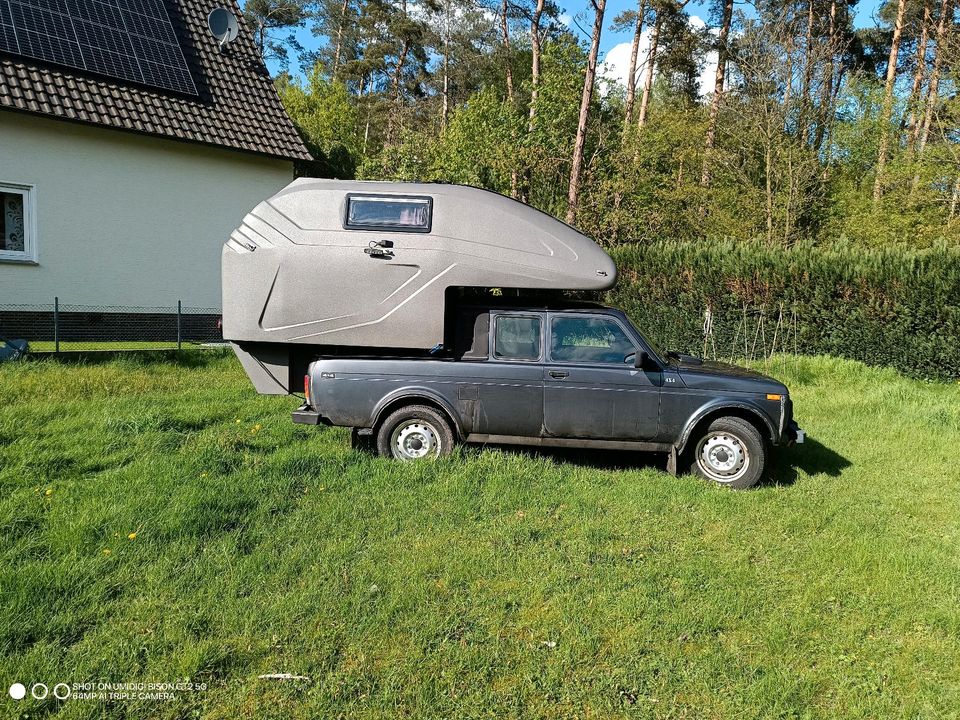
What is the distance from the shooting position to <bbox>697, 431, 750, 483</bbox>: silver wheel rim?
19.5 ft

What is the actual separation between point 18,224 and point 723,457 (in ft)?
47.5

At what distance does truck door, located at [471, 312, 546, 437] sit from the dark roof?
11514 millimetres

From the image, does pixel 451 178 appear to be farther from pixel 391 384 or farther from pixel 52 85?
pixel 391 384

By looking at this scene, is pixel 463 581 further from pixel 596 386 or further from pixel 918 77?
pixel 918 77

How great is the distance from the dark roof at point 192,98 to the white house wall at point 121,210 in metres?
0.52

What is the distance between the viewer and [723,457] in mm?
5980

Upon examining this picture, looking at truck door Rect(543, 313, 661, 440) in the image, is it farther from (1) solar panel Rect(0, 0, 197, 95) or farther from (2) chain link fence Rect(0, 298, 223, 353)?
(1) solar panel Rect(0, 0, 197, 95)

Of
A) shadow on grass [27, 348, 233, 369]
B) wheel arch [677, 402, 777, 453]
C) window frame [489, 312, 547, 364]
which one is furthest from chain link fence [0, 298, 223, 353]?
wheel arch [677, 402, 777, 453]

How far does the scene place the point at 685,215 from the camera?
1967 centimetres

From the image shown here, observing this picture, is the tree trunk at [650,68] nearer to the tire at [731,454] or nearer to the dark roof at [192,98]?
the dark roof at [192,98]

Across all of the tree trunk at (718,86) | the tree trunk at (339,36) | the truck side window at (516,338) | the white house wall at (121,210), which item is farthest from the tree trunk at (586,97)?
the tree trunk at (339,36)

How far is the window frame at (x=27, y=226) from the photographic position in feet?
41.8


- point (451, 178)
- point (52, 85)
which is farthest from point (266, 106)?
point (451, 178)

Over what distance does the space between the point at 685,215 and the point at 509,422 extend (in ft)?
51.8
